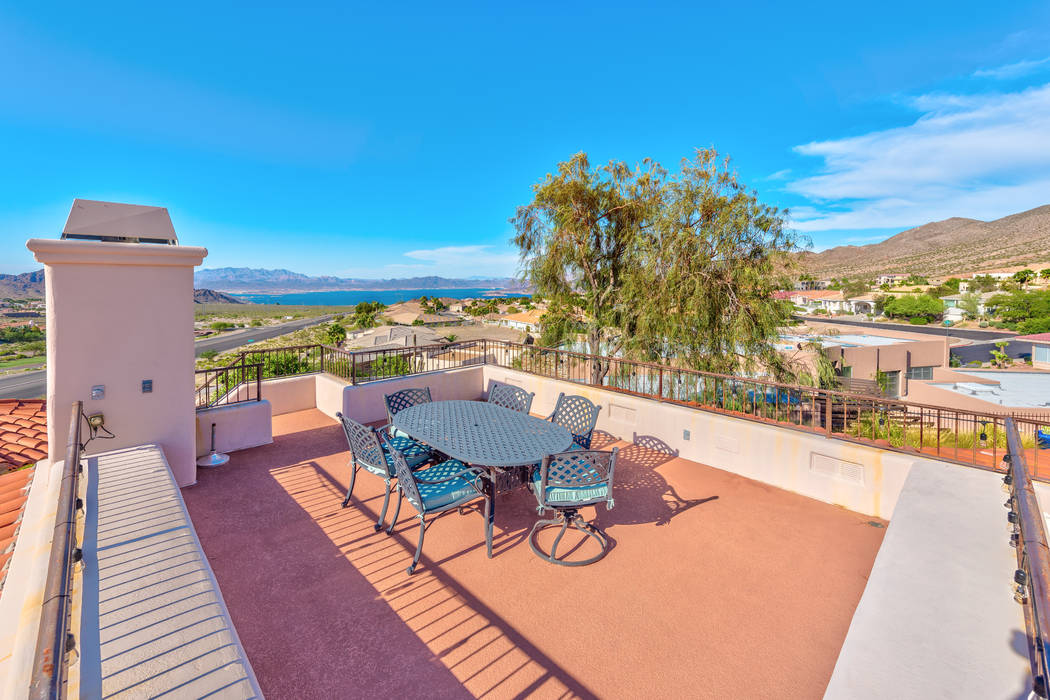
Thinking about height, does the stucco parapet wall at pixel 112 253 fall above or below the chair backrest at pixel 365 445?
above

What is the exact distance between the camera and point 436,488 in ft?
10.5

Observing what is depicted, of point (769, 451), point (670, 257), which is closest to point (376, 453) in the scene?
point (769, 451)

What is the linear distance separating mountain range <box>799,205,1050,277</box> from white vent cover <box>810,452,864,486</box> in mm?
57686

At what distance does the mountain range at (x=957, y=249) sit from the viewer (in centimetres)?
6234

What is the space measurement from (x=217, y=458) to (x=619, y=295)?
8.55 m

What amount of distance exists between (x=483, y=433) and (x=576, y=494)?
1008 mm

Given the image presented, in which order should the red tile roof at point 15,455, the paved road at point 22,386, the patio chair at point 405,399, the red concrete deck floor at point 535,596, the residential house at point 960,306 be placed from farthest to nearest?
the residential house at point 960,306
the paved road at point 22,386
the patio chair at point 405,399
the red tile roof at point 15,455
the red concrete deck floor at point 535,596

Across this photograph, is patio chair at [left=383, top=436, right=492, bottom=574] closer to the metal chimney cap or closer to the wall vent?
the wall vent

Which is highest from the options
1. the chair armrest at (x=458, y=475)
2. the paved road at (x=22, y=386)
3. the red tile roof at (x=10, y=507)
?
the red tile roof at (x=10, y=507)

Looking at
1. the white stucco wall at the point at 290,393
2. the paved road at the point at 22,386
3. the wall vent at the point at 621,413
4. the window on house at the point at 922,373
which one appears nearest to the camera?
the wall vent at the point at 621,413

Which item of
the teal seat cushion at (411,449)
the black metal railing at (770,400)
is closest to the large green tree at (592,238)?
the black metal railing at (770,400)

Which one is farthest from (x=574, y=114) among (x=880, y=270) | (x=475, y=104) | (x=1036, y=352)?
(x=880, y=270)

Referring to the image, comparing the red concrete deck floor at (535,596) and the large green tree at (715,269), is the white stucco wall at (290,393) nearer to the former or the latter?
the red concrete deck floor at (535,596)

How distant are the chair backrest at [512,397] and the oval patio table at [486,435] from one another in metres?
0.40
